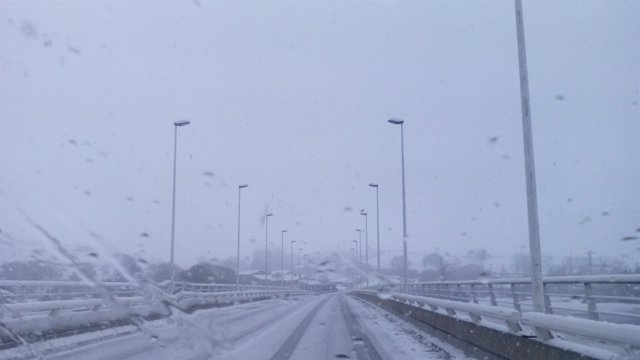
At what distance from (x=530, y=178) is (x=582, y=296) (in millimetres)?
2713

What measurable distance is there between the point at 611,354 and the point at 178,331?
9306 mm

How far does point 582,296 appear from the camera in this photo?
14.1 metres

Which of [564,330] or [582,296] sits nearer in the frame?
[564,330]

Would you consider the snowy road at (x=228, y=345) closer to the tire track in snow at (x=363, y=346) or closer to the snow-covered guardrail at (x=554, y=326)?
the tire track in snow at (x=363, y=346)

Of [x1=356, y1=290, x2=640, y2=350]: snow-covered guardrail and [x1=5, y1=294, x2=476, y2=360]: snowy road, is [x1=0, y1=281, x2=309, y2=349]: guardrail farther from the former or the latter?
[x1=356, y1=290, x2=640, y2=350]: snow-covered guardrail

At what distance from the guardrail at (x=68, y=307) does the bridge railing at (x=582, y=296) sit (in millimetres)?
7340

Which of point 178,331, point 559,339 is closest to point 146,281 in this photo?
point 178,331

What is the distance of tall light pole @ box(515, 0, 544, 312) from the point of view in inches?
583

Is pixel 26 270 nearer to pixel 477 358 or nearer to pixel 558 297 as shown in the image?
pixel 477 358

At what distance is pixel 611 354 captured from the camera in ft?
28.8

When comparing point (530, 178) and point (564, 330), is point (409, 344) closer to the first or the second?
point (530, 178)

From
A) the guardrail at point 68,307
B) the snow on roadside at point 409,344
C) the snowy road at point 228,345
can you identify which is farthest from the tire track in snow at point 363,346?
the guardrail at point 68,307

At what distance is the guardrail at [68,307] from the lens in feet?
48.1

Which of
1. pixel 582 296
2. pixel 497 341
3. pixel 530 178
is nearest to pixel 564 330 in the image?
pixel 497 341
